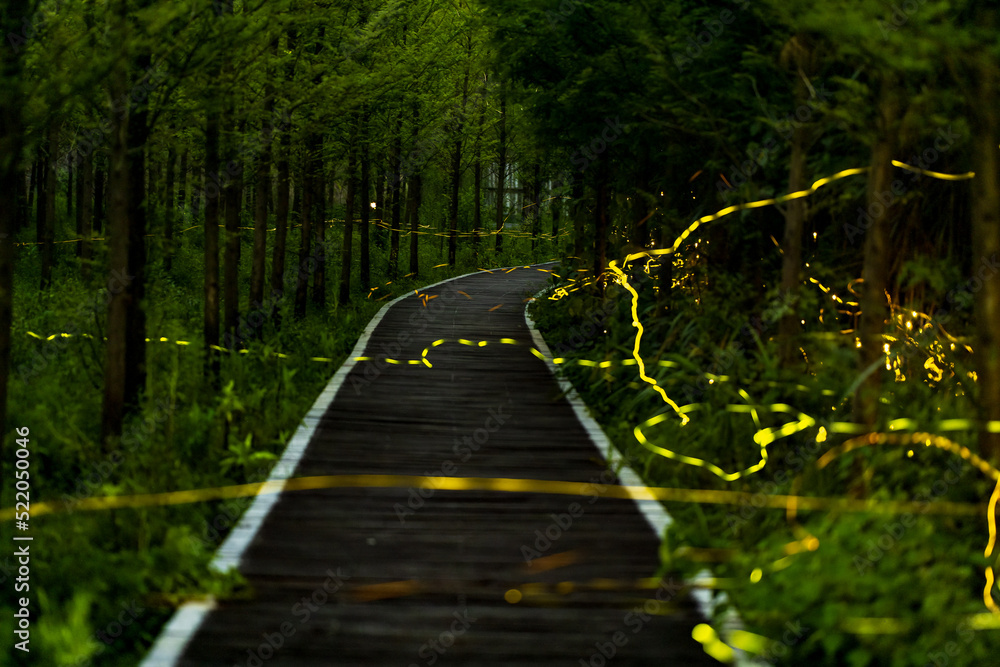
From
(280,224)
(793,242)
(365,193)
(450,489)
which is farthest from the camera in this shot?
(365,193)

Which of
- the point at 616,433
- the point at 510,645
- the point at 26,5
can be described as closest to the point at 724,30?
the point at 616,433

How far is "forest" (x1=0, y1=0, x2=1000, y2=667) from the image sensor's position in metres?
5.74

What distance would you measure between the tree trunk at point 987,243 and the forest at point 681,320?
0.06ft

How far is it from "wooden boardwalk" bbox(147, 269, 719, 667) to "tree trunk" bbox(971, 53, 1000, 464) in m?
2.41

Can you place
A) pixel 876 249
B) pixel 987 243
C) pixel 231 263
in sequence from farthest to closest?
1. pixel 231 263
2. pixel 876 249
3. pixel 987 243

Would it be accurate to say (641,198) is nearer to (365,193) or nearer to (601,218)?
(601,218)

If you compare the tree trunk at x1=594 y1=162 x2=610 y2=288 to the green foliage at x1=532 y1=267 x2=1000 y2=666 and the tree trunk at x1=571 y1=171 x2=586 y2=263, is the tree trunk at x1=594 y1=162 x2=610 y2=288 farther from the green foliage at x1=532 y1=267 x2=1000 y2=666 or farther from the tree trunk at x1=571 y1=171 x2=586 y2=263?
the green foliage at x1=532 y1=267 x2=1000 y2=666

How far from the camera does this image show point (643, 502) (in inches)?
301

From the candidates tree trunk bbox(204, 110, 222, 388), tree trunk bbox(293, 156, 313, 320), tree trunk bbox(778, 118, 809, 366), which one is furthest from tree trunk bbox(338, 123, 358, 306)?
tree trunk bbox(778, 118, 809, 366)

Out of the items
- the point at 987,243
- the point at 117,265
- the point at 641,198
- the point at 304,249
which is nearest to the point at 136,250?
the point at 117,265

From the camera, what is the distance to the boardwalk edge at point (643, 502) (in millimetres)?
5304

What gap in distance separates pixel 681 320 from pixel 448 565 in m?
6.79

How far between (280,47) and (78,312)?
586cm

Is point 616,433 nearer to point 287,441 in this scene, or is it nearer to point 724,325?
point 724,325
